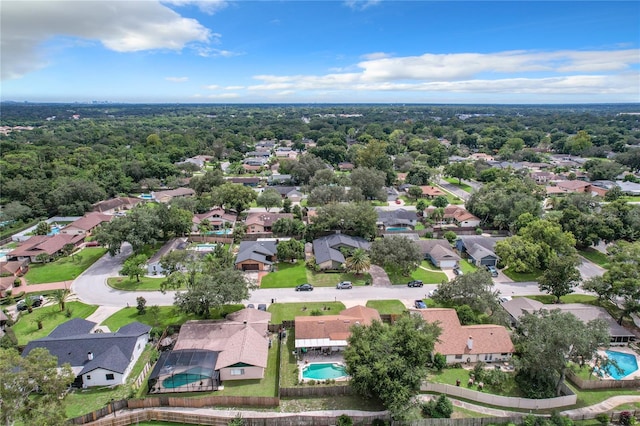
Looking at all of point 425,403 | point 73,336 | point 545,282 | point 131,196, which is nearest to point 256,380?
point 425,403

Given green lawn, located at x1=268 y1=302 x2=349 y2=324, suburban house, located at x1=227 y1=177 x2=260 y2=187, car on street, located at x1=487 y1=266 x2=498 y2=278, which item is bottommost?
green lawn, located at x1=268 y1=302 x2=349 y2=324

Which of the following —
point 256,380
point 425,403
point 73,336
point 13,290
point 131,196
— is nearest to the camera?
point 425,403

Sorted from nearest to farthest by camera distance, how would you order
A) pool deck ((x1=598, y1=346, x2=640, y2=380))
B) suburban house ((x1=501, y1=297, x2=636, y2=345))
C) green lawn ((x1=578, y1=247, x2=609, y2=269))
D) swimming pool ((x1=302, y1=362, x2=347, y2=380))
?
pool deck ((x1=598, y1=346, x2=640, y2=380))
swimming pool ((x1=302, y1=362, x2=347, y2=380))
suburban house ((x1=501, y1=297, x2=636, y2=345))
green lawn ((x1=578, y1=247, x2=609, y2=269))

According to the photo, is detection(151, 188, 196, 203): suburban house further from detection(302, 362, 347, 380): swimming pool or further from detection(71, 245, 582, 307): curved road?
detection(302, 362, 347, 380): swimming pool

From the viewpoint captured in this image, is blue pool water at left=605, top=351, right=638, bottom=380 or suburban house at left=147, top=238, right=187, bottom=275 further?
suburban house at left=147, top=238, right=187, bottom=275

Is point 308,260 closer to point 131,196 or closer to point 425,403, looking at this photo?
point 425,403

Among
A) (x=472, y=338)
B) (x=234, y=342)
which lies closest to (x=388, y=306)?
(x=472, y=338)

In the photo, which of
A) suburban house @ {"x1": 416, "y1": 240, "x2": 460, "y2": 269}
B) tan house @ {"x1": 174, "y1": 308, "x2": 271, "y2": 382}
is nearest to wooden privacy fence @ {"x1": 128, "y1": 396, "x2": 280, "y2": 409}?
tan house @ {"x1": 174, "y1": 308, "x2": 271, "y2": 382}
